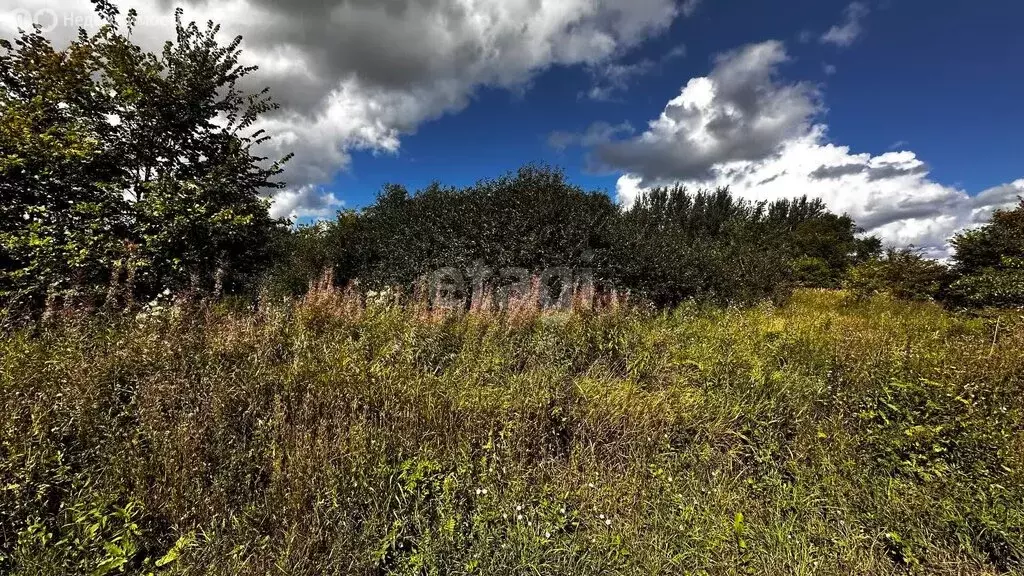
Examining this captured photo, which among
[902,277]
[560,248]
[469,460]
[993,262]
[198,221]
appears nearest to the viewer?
[469,460]

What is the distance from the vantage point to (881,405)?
330cm

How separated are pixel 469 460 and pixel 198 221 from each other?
527cm

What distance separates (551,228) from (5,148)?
25.0ft

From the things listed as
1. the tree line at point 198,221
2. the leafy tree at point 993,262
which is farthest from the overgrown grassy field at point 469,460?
the leafy tree at point 993,262

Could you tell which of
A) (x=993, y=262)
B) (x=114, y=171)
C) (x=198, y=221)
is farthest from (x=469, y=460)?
(x=993, y=262)

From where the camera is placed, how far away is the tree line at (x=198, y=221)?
186 inches

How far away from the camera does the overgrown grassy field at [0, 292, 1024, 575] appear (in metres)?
1.99

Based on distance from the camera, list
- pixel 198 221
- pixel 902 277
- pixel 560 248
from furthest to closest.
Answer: pixel 902 277 → pixel 560 248 → pixel 198 221

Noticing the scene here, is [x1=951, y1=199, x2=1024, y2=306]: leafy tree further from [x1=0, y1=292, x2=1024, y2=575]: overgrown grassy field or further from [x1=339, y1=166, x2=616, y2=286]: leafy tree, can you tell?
[x1=339, y1=166, x2=616, y2=286]: leafy tree

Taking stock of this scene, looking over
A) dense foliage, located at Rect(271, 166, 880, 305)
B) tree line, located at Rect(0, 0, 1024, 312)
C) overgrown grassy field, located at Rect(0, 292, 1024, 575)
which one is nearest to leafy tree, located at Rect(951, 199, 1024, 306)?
tree line, located at Rect(0, 0, 1024, 312)

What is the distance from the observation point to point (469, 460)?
2518mm

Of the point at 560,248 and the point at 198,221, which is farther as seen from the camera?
the point at 560,248

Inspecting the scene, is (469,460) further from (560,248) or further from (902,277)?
(902,277)

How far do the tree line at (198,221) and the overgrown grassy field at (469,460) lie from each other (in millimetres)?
1949
